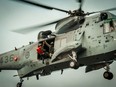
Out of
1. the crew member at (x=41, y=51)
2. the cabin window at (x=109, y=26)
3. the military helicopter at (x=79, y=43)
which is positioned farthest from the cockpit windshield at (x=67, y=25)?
the cabin window at (x=109, y=26)

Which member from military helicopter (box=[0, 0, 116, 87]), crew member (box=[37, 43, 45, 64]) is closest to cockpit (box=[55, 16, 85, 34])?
military helicopter (box=[0, 0, 116, 87])

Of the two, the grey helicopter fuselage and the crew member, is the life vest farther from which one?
the grey helicopter fuselage

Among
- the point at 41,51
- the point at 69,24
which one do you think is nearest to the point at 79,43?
the point at 69,24

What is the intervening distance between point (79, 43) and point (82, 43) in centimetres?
34

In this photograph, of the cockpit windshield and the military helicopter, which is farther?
the cockpit windshield

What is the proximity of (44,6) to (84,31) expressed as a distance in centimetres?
257

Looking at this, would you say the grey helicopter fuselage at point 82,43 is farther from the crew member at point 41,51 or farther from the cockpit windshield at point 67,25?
the crew member at point 41,51

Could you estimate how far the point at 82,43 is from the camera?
14.0m

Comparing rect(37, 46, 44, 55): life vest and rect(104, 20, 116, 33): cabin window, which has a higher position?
rect(104, 20, 116, 33): cabin window

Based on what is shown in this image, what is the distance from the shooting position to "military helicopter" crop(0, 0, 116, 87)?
1322 centimetres

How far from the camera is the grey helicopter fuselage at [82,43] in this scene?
13.2m

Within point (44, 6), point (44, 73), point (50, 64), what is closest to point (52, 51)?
point (50, 64)

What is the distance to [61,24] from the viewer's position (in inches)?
604

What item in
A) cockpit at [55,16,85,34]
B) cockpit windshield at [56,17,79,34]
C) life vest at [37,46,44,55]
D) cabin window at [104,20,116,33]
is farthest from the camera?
life vest at [37,46,44,55]
